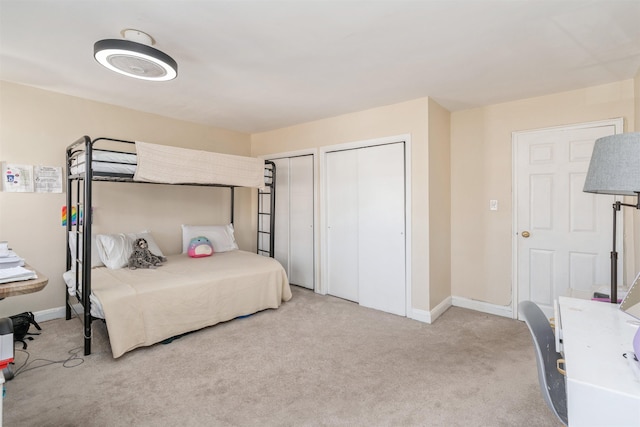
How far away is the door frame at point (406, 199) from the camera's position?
3.36 m

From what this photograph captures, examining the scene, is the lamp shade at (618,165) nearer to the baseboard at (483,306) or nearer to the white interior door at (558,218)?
the white interior door at (558,218)

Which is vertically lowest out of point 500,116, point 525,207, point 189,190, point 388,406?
point 388,406

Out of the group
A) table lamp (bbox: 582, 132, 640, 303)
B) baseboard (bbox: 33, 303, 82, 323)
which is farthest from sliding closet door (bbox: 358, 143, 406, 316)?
baseboard (bbox: 33, 303, 82, 323)

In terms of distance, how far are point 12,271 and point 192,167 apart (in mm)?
1806

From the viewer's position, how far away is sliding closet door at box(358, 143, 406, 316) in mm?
3443

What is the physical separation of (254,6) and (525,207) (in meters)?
3.18

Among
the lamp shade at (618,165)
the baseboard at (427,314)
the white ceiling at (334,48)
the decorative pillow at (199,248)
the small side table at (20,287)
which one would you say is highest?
the white ceiling at (334,48)

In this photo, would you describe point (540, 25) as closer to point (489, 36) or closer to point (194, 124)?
point (489, 36)

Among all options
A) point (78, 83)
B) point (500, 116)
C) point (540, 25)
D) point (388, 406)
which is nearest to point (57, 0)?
point (78, 83)

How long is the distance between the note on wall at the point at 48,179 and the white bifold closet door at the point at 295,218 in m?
2.54

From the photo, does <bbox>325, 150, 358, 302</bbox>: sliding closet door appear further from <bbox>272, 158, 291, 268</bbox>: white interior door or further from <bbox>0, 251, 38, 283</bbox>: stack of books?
<bbox>0, 251, 38, 283</bbox>: stack of books

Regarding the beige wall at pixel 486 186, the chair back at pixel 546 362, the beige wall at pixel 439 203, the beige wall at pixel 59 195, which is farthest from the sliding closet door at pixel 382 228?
the beige wall at pixel 59 195

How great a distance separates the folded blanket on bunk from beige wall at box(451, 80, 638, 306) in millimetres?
2429

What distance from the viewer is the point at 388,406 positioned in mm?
1917
